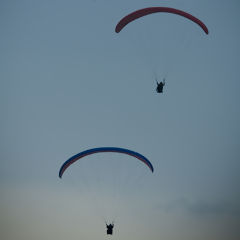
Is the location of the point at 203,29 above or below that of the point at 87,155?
above

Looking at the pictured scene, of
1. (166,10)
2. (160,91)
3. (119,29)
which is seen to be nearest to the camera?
(166,10)

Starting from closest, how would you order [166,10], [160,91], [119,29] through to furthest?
[166,10] < [119,29] < [160,91]

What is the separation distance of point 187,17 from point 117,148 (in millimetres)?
10178

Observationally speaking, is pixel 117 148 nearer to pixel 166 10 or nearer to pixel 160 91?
pixel 160 91

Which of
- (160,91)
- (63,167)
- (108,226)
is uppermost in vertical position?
(160,91)

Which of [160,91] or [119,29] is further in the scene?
[160,91]

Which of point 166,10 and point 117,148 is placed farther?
point 117,148

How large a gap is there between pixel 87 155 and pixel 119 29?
922 cm

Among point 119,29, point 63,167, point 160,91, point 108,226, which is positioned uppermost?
point 119,29

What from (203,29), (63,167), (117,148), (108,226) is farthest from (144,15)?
(108,226)

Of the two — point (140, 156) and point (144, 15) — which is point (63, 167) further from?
point (144, 15)

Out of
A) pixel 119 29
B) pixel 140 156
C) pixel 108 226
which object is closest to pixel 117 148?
pixel 140 156

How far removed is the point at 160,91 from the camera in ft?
96.7

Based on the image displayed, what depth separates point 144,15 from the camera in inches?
1039
